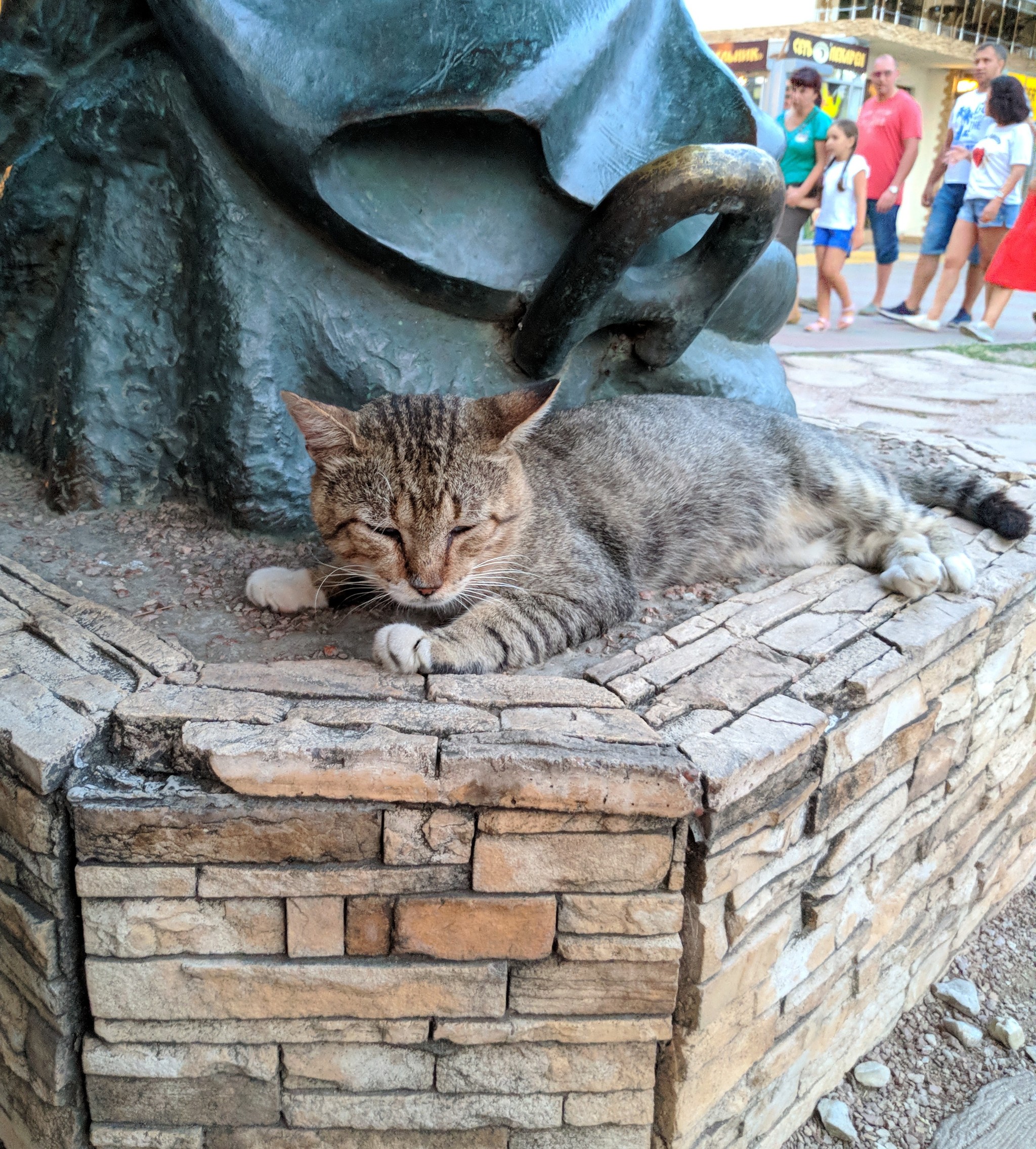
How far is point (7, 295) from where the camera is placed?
10.3 ft

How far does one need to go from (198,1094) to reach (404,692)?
921mm

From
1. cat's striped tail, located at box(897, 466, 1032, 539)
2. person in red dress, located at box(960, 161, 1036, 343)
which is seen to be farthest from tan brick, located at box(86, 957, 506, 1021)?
person in red dress, located at box(960, 161, 1036, 343)

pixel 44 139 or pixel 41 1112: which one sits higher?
pixel 44 139

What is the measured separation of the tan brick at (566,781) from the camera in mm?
1787

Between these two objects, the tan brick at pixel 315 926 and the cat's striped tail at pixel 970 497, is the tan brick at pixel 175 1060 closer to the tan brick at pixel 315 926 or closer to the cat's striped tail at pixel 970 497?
the tan brick at pixel 315 926

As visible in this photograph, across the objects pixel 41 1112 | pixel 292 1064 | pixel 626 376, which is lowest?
pixel 41 1112

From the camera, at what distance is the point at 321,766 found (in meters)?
1.78

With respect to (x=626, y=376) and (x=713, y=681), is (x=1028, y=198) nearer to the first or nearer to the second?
(x=626, y=376)

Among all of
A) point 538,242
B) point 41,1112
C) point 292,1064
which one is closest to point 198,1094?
point 292,1064

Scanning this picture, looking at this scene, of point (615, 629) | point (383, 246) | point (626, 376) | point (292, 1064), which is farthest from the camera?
point (626, 376)

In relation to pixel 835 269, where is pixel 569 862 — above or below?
below

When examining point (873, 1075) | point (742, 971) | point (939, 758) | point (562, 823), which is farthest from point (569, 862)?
point (873, 1075)

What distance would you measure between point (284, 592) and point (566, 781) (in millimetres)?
1013

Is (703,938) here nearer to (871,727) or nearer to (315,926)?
(871,727)
